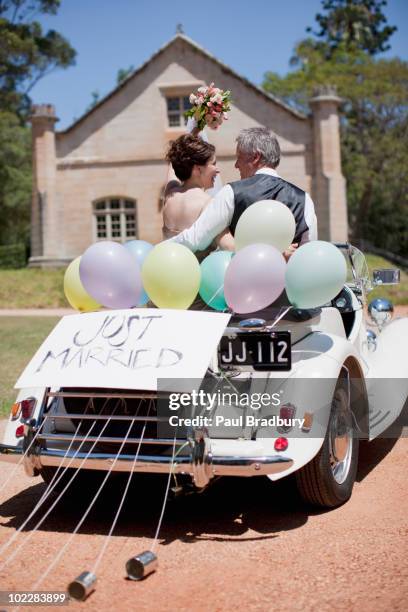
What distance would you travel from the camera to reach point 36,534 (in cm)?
398

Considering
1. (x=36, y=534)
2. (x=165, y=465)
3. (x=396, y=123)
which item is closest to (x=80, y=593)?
(x=165, y=465)

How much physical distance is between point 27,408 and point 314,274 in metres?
1.81

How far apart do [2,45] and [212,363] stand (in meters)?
37.0

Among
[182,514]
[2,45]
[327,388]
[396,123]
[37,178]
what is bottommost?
[182,514]

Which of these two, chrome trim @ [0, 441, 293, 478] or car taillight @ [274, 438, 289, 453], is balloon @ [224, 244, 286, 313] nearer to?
car taillight @ [274, 438, 289, 453]

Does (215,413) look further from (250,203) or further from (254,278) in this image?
(250,203)

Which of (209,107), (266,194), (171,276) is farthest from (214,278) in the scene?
(209,107)

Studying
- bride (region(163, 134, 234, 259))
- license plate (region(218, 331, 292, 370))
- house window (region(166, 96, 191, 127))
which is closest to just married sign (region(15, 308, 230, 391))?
license plate (region(218, 331, 292, 370))

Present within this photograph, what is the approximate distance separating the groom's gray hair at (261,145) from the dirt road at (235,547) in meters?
2.19

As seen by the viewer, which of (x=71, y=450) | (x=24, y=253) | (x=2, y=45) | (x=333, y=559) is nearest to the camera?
(x=333, y=559)

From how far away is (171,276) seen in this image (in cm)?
393

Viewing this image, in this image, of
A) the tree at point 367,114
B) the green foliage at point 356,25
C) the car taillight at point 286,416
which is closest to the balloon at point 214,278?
the car taillight at point 286,416

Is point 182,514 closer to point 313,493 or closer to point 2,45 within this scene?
point 313,493

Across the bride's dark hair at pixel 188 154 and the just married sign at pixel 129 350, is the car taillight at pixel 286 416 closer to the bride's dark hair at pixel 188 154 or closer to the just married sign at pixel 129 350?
the just married sign at pixel 129 350
